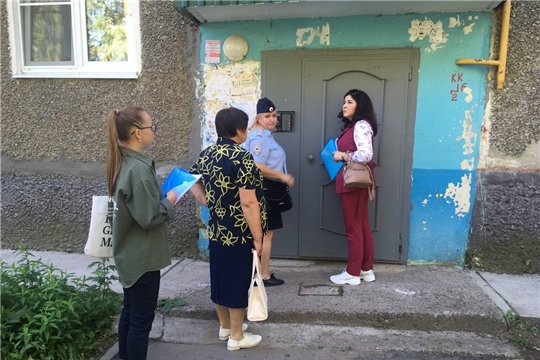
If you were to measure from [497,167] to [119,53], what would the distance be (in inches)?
159

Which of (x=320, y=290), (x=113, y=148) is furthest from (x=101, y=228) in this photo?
(x=320, y=290)

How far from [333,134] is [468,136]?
125cm

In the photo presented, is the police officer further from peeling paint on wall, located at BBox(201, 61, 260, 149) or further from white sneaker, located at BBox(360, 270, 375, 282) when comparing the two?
white sneaker, located at BBox(360, 270, 375, 282)

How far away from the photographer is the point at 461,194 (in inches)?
158

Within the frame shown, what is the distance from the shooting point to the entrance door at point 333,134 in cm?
400

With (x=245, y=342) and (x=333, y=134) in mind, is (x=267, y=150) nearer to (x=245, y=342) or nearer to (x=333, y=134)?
(x=333, y=134)

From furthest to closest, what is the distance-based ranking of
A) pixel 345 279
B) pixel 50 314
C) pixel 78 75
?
1. pixel 78 75
2. pixel 345 279
3. pixel 50 314

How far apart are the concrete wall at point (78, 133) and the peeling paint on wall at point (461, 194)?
2582mm

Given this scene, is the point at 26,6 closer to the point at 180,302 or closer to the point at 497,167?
the point at 180,302

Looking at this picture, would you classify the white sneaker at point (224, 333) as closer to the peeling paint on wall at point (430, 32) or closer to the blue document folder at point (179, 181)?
the blue document folder at point (179, 181)

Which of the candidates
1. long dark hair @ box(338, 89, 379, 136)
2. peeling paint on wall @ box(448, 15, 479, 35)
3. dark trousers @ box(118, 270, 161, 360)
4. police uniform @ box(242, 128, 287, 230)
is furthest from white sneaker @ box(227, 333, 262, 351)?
peeling paint on wall @ box(448, 15, 479, 35)

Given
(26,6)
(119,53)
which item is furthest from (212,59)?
(26,6)

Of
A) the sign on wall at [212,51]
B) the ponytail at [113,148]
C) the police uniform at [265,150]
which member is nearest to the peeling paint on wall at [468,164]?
the police uniform at [265,150]

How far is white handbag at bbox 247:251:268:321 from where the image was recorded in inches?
105
